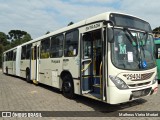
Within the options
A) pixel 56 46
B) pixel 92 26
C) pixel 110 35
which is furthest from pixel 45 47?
pixel 110 35

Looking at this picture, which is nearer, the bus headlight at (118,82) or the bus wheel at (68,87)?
the bus headlight at (118,82)

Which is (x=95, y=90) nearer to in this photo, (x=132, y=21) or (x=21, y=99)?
(x=132, y=21)

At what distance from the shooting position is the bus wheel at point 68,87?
857 cm

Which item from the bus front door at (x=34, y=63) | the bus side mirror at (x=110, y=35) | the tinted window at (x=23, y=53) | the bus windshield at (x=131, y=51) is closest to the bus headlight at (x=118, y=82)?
the bus windshield at (x=131, y=51)

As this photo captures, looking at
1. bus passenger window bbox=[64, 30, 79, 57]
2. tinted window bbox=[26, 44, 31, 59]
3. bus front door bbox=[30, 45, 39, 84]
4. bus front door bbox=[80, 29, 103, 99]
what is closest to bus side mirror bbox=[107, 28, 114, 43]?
bus front door bbox=[80, 29, 103, 99]

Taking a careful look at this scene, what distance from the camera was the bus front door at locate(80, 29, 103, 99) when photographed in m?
7.62

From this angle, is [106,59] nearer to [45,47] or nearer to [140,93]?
[140,93]

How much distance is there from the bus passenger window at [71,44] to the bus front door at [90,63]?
486mm

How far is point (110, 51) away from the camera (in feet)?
20.7

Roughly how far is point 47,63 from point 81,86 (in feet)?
12.3

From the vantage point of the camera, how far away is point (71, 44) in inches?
336

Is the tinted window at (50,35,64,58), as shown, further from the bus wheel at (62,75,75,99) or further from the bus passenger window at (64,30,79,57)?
the bus wheel at (62,75,75,99)

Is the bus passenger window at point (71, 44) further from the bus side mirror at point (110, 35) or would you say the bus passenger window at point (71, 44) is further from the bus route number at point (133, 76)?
the bus route number at point (133, 76)

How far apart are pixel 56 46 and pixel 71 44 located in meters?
1.60
